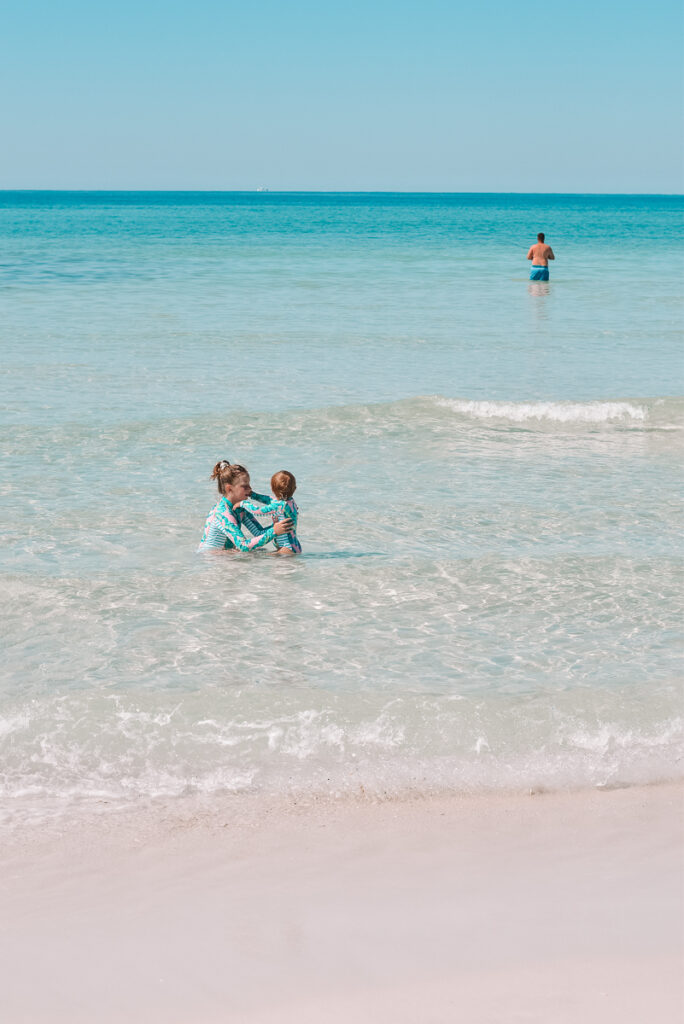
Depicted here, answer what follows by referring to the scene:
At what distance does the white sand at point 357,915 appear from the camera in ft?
11.7

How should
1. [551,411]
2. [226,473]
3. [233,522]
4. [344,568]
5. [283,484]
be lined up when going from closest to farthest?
[283,484] < [226,473] < [344,568] < [233,522] < [551,411]

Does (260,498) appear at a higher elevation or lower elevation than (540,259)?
lower

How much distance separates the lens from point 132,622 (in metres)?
7.08

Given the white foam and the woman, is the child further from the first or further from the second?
the white foam

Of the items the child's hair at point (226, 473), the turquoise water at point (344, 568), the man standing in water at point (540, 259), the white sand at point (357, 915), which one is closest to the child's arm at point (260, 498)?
the child's hair at point (226, 473)

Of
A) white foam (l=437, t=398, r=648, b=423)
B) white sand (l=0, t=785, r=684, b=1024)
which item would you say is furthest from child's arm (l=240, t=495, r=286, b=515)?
white foam (l=437, t=398, r=648, b=423)

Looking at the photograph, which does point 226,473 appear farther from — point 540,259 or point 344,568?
point 540,259

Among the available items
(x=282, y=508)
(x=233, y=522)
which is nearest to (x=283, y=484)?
(x=282, y=508)

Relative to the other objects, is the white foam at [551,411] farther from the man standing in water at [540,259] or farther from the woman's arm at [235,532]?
the man standing in water at [540,259]

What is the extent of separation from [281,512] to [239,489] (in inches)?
14.2

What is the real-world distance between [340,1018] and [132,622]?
156 inches

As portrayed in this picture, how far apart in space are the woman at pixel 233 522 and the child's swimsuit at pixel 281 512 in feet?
0.16

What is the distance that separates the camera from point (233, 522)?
830cm

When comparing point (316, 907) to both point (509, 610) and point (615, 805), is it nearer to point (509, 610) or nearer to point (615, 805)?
point (615, 805)
